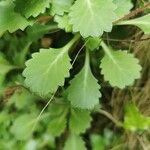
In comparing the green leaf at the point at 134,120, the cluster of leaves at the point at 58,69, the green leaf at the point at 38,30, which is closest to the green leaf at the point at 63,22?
the cluster of leaves at the point at 58,69

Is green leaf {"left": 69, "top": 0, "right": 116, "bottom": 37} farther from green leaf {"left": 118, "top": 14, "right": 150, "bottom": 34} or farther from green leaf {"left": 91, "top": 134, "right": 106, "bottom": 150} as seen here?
green leaf {"left": 91, "top": 134, "right": 106, "bottom": 150}

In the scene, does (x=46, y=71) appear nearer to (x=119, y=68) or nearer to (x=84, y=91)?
(x=84, y=91)

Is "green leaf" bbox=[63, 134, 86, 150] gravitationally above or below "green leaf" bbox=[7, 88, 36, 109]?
below

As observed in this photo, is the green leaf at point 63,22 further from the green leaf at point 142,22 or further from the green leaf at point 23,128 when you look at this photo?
the green leaf at point 23,128

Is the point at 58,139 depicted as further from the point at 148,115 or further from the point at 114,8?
the point at 114,8

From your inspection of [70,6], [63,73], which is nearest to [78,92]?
[63,73]

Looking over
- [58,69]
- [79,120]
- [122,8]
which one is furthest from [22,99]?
[122,8]

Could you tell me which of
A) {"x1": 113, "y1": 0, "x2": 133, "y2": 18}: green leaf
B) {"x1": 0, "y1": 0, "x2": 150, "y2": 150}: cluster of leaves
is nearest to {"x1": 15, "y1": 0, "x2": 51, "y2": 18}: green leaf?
{"x1": 0, "y1": 0, "x2": 150, "y2": 150}: cluster of leaves
